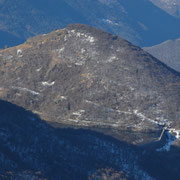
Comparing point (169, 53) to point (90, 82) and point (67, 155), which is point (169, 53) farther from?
point (67, 155)

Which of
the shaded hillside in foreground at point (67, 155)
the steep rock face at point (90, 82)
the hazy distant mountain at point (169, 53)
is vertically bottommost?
the shaded hillside in foreground at point (67, 155)

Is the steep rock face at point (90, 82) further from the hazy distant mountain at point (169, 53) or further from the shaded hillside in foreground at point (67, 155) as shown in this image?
the hazy distant mountain at point (169, 53)

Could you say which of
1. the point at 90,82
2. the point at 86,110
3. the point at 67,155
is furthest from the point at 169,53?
the point at 67,155

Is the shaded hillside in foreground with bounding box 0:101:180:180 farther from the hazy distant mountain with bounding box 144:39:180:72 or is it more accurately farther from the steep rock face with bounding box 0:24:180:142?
the hazy distant mountain with bounding box 144:39:180:72

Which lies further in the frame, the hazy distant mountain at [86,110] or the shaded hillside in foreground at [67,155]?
the hazy distant mountain at [86,110]

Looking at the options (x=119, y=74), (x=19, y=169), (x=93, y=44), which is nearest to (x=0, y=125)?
(x=19, y=169)

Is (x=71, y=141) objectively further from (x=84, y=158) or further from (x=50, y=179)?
(x=50, y=179)

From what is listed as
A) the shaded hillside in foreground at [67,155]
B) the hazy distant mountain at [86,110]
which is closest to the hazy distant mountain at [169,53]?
the hazy distant mountain at [86,110]
